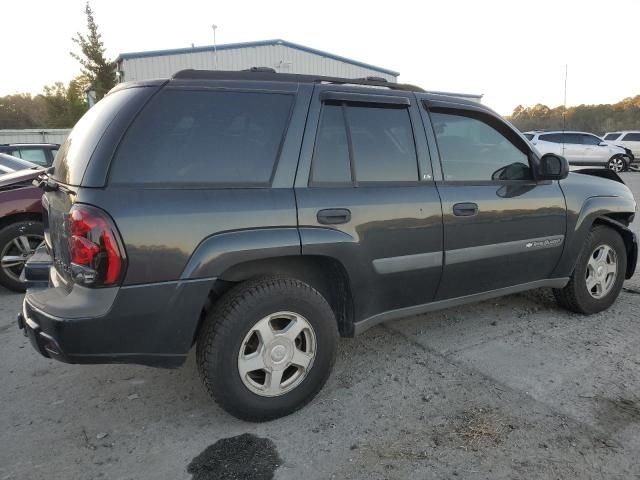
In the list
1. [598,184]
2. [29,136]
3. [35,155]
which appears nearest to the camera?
[598,184]

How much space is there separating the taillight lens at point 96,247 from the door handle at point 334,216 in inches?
41.4

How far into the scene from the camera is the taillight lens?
224 cm

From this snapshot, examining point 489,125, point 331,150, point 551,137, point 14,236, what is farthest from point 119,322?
point 551,137

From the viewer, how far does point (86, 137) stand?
8.40 ft

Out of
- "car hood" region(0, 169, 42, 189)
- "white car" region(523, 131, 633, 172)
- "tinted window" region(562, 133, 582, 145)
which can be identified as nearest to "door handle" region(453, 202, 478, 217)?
"car hood" region(0, 169, 42, 189)

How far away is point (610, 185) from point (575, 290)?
3.08ft

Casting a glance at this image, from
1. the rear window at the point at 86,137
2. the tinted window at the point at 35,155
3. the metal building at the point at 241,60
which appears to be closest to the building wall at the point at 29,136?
the metal building at the point at 241,60

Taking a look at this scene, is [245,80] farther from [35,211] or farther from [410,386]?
[35,211]

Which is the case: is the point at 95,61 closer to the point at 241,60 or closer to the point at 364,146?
the point at 241,60

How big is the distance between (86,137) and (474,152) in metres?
2.50

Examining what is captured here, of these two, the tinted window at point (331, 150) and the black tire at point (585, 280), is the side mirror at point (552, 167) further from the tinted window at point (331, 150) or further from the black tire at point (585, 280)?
the tinted window at point (331, 150)

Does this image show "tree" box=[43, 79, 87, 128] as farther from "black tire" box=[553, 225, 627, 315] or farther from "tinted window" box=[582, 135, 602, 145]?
"black tire" box=[553, 225, 627, 315]

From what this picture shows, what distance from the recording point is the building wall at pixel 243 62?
24.3 m

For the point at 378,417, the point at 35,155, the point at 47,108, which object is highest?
the point at 47,108
